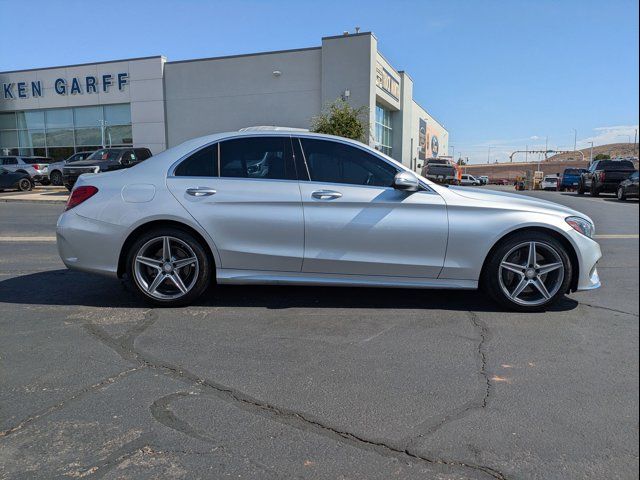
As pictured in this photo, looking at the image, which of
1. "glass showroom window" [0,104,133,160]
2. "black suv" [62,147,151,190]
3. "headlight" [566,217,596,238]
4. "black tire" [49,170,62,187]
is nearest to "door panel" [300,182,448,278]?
"headlight" [566,217,596,238]

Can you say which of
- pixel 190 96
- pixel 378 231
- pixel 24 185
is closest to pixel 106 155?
pixel 24 185

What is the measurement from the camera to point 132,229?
15.9 feet

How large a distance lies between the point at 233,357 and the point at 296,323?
889mm

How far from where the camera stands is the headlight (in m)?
4.71

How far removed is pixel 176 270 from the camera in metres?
4.91

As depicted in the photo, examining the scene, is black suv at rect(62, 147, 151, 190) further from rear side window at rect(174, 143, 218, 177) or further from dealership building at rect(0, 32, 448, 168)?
rear side window at rect(174, 143, 218, 177)

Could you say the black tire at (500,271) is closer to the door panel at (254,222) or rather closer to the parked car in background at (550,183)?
the door panel at (254,222)

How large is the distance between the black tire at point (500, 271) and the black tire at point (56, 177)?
2775 centimetres

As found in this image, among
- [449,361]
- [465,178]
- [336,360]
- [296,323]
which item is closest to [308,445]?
[336,360]

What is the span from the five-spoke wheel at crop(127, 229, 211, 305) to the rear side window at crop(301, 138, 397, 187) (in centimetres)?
141

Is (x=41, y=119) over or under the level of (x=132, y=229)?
over

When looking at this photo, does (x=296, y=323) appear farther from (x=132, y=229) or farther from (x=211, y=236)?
(x=132, y=229)

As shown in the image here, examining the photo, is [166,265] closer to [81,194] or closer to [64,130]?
[81,194]

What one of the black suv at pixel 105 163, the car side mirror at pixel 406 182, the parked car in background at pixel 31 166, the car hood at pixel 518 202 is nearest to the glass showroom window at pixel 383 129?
the black suv at pixel 105 163
